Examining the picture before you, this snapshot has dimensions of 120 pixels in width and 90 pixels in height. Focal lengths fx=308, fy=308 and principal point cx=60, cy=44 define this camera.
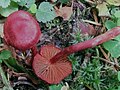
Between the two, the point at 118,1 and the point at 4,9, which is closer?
the point at 4,9

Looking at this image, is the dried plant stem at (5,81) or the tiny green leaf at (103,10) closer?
the dried plant stem at (5,81)

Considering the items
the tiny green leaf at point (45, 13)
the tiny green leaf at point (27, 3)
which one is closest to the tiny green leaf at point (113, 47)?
the tiny green leaf at point (45, 13)

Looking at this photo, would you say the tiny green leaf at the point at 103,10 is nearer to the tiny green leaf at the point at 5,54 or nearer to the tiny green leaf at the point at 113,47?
the tiny green leaf at the point at 113,47

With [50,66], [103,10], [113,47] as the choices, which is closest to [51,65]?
[50,66]

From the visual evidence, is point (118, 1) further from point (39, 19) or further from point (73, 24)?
point (39, 19)

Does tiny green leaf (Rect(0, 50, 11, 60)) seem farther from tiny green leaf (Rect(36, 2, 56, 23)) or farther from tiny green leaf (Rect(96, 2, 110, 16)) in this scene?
tiny green leaf (Rect(96, 2, 110, 16))

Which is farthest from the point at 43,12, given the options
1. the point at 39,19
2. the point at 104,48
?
the point at 104,48

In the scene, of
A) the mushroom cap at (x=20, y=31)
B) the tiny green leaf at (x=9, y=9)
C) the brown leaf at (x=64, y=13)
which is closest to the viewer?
the mushroom cap at (x=20, y=31)
